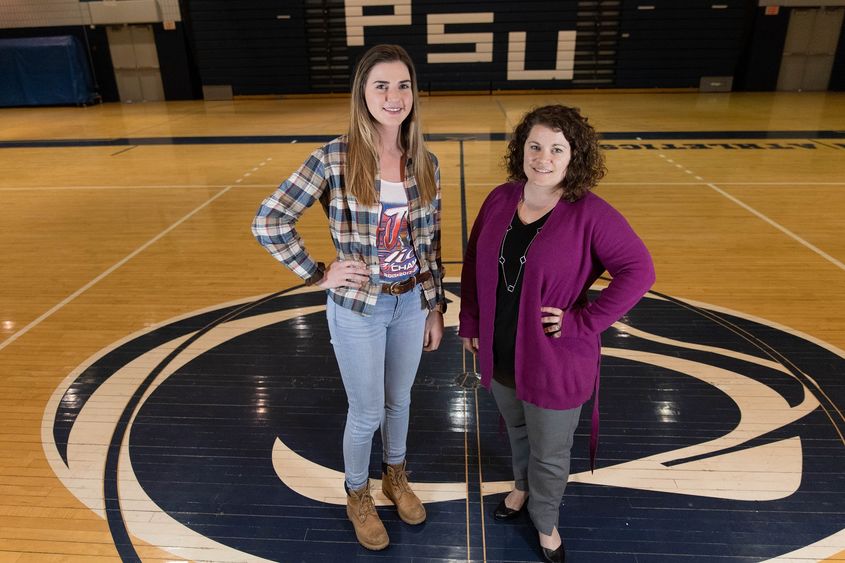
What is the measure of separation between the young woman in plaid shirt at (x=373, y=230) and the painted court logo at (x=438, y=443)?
2.12ft

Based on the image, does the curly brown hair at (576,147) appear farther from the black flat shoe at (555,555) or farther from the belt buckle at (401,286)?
the black flat shoe at (555,555)

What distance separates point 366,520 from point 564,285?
44.9 inches

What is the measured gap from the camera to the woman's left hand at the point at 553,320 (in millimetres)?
1726

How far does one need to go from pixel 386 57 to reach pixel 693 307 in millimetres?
3129

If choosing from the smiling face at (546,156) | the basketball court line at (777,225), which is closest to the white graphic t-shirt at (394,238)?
the smiling face at (546,156)

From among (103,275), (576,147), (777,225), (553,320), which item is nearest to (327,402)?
(553,320)

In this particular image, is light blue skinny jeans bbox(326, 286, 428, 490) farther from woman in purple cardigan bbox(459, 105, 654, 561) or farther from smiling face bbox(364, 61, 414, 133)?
smiling face bbox(364, 61, 414, 133)

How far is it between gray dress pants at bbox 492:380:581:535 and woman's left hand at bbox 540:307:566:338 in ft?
0.87

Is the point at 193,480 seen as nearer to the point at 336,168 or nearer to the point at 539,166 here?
the point at 336,168

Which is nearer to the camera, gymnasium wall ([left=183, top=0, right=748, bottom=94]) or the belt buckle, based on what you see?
the belt buckle

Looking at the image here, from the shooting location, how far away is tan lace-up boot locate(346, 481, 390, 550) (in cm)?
212

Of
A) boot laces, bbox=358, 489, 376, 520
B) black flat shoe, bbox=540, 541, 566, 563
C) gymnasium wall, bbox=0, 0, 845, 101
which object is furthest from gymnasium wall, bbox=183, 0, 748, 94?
black flat shoe, bbox=540, 541, 566, 563

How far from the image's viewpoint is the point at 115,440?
9.09 ft

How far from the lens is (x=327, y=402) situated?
3.05m
